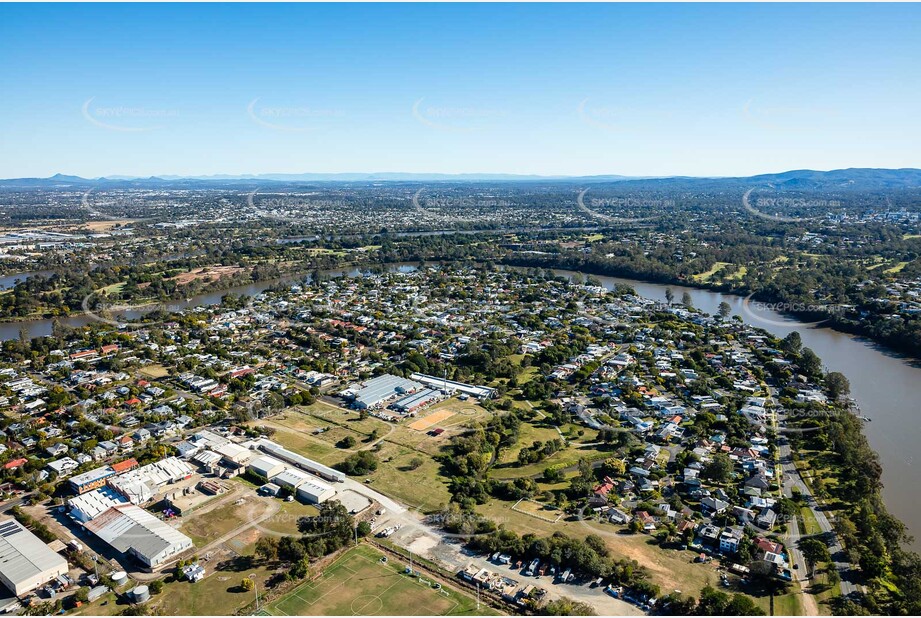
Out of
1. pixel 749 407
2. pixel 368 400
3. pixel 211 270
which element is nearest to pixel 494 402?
pixel 368 400

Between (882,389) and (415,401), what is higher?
(415,401)

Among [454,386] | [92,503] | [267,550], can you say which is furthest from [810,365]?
[92,503]

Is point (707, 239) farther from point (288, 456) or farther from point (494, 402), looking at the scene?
point (288, 456)

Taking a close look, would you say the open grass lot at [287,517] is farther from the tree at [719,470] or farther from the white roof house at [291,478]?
the tree at [719,470]

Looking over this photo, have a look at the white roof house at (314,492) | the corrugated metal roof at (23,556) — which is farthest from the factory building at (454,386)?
the corrugated metal roof at (23,556)

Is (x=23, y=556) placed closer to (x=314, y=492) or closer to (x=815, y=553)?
(x=314, y=492)
